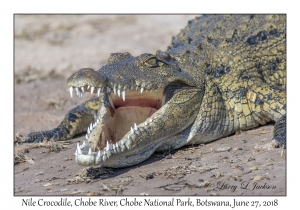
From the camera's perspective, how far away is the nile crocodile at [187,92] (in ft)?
16.3

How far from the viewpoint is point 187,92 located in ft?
18.2

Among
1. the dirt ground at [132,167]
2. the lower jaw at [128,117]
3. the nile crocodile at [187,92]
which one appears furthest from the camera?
the lower jaw at [128,117]

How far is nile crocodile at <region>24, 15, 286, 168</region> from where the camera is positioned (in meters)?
4.97

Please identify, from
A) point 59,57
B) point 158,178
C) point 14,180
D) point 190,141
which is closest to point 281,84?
point 190,141

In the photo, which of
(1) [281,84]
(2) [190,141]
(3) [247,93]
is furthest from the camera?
(1) [281,84]

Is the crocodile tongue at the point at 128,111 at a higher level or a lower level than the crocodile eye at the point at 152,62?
lower

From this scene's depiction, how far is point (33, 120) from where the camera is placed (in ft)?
25.0

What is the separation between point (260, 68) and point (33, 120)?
11.5 feet

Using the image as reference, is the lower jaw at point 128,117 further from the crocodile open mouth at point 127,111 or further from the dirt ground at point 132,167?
the dirt ground at point 132,167

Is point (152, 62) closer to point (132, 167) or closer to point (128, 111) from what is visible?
point (128, 111)

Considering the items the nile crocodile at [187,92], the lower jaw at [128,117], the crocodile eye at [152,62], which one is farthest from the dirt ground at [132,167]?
the crocodile eye at [152,62]

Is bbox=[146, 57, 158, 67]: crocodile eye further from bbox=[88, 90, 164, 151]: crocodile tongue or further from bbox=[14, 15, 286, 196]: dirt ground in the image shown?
bbox=[14, 15, 286, 196]: dirt ground

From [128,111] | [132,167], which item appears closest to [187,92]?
[128,111]

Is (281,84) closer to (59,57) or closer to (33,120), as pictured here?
(33,120)
